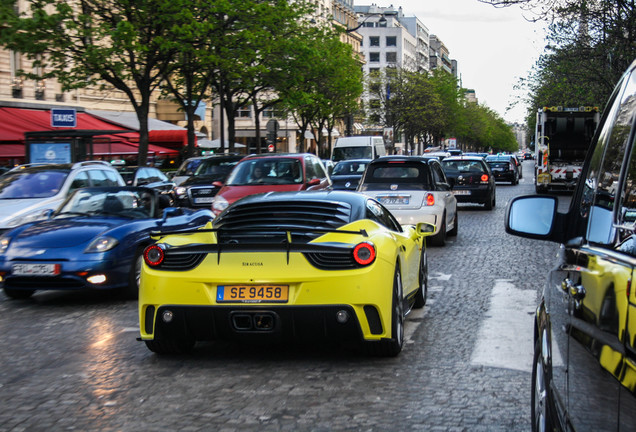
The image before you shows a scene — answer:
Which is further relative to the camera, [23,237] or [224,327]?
[23,237]

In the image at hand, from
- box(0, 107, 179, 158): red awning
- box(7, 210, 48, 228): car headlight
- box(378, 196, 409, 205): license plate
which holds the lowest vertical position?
box(7, 210, 48, 228): car headlight

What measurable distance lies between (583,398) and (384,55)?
515ft

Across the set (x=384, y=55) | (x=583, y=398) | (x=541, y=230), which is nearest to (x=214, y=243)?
(x=541, y=230)

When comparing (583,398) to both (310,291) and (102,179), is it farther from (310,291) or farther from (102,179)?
(102,179)

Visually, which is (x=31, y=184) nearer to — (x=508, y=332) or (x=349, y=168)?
(x=508, y=332)

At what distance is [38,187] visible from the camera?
15.9m

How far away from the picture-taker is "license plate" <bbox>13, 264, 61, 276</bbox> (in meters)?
9.76

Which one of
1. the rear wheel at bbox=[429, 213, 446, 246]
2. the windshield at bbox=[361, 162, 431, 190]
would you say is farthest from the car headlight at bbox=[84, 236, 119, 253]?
the rear wheel at bbox=[429, 213, 446, 246]

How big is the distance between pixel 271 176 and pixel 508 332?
10.6 meters

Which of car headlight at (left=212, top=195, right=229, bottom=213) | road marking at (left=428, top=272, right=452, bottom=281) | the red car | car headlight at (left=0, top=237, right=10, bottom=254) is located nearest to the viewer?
car headlight at (left=0, top=237, right=10, bottom=254)

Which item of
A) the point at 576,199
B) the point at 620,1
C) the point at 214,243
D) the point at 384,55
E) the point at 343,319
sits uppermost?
the point at 384,55

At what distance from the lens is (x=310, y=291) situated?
6281 millimetres

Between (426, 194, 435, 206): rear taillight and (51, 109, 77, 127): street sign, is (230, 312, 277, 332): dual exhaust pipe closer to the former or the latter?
(426, 194, 435, 206): rear taillight

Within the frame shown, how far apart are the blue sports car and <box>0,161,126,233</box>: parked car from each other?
371 cm
